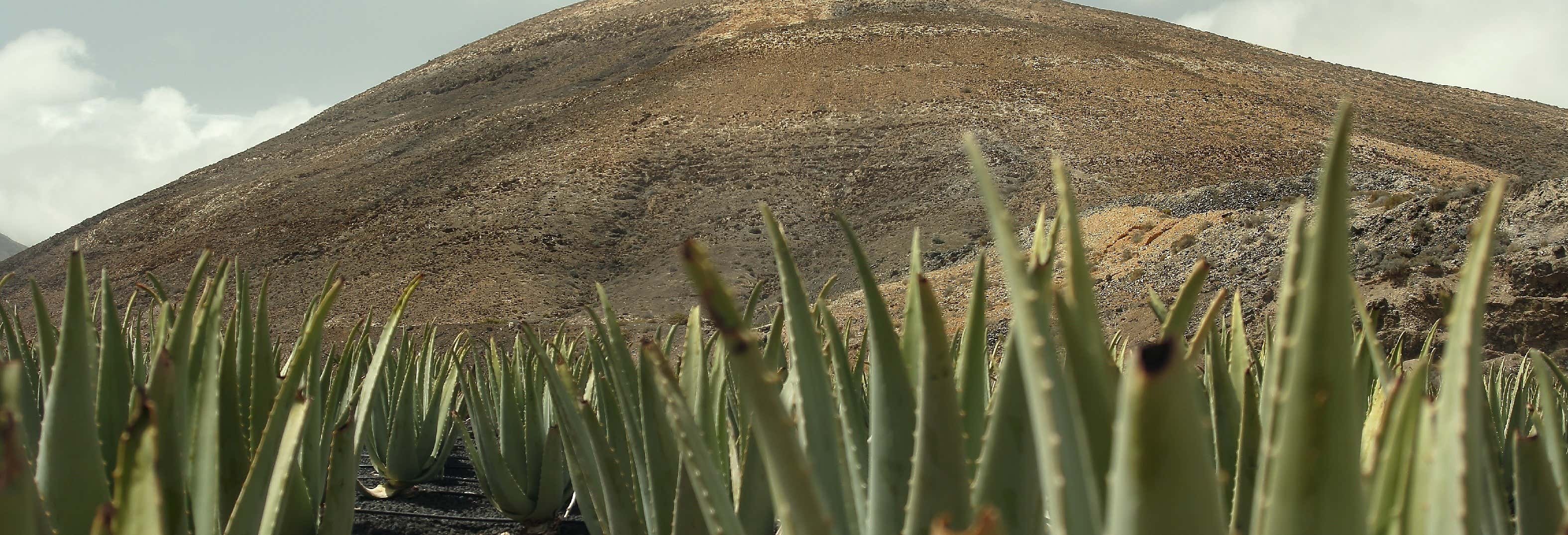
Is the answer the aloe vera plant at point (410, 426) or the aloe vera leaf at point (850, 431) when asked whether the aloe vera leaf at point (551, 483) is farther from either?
the aloe vera leaf at point (850, 431)

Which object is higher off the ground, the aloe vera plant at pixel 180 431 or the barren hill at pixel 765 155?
the barren hill at pixel 765 155

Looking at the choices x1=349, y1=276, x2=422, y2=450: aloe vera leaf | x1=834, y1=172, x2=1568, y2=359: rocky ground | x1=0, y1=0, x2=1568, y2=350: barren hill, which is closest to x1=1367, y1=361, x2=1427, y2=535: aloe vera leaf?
x1=834, y1=172, x2=1568, y2=359: rocky ground

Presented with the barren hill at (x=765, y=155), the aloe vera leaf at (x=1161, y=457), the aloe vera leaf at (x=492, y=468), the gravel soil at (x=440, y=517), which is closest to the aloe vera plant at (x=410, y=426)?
the gravel soil at (x=440, y=517)

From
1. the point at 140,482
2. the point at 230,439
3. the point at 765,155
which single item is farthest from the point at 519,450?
the point at 765,155

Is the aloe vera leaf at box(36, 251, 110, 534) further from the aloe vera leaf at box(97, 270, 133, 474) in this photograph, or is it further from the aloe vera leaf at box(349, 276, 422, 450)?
the aloe vera leaf at box(349, 276, 422, 450)

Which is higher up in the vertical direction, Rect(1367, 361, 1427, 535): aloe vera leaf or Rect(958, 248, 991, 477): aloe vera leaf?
Rect(958, 248, 991, 477): aloe vera leaf

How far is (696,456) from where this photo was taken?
0.72 meters

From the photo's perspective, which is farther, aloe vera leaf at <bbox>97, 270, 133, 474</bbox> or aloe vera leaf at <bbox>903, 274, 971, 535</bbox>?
aloe vera leaf at <bbox>97, 270, 133, 474</bbox>

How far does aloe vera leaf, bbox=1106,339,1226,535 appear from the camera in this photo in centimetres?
45

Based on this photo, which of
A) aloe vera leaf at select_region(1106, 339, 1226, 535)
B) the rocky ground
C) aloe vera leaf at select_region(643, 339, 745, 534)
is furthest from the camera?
the rocky ground

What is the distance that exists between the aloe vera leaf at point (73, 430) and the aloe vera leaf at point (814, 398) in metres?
0.70

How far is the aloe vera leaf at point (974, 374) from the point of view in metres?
0.87

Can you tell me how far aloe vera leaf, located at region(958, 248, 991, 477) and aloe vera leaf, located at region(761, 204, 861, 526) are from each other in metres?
0.12

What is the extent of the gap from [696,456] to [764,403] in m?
0.18
